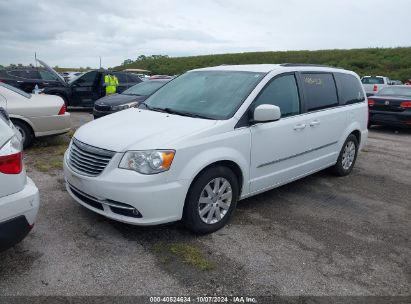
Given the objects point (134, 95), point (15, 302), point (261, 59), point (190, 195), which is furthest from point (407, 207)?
point (261, 59)

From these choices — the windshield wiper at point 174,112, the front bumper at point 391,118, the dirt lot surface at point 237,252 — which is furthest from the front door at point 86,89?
the windshield wiper at point 174,112

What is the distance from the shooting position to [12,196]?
2.89 metres

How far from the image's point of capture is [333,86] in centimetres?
576

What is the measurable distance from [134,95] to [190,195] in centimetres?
764

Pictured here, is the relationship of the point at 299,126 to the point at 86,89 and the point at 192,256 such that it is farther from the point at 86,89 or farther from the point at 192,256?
the point at 86,89

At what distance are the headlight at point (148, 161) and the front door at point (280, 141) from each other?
1132mm

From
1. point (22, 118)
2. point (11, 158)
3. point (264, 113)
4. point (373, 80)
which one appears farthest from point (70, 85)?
point (373, 80)

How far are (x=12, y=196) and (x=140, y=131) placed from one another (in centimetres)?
137

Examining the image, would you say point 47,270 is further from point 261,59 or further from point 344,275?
point 261,59

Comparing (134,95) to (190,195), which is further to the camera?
(134,95)

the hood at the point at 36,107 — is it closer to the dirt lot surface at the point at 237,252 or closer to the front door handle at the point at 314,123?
the dirt lot surface at the point at 237,252

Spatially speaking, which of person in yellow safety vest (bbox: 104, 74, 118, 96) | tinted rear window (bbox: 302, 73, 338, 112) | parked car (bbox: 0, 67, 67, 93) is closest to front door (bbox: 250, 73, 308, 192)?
tinted rear window (bbox: 302, 73, 338, 112)

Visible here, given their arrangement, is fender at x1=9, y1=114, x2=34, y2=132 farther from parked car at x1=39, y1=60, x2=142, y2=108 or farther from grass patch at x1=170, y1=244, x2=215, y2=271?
parked car at x1=39, y1=60, x2=142, y2=108

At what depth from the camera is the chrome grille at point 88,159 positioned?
3.66 meters
